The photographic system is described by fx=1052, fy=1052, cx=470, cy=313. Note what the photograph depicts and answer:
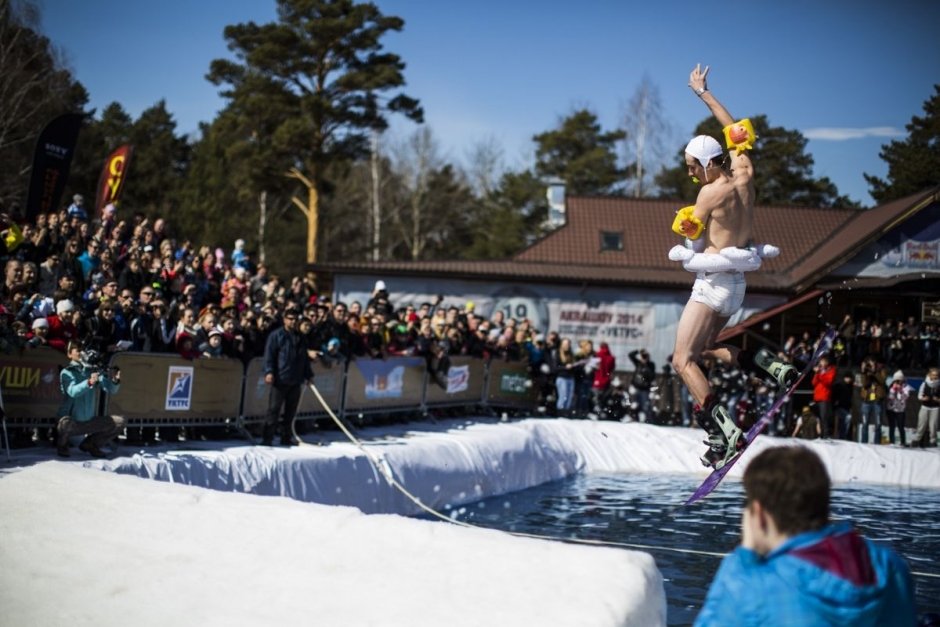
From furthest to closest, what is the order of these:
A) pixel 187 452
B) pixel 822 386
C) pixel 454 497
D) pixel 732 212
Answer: pixel 822 386
pixel 454 497
pixel 187 452
pixel 732 212

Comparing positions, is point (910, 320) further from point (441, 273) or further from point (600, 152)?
point (600, 152)

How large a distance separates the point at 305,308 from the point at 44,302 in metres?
4.34

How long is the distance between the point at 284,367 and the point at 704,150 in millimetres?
6875

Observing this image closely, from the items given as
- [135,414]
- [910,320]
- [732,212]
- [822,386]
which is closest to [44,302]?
[135,414]

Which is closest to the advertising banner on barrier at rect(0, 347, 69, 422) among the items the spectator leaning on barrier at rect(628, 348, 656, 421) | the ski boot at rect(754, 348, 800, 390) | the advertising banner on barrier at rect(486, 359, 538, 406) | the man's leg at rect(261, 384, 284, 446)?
the man's leg at rect(261, 384, 284, 446)

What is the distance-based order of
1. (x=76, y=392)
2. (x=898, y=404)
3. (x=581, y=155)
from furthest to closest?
(x=581, y=155)
(x=898, y=404)
(x=76, y=392)

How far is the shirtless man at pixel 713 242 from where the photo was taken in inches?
301

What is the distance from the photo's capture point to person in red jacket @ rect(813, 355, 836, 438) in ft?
67.4

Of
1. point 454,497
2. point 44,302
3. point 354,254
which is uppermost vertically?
point 354,254

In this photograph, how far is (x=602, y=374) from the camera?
21516mm

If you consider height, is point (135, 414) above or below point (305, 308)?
below

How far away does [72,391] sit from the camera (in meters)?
10.1

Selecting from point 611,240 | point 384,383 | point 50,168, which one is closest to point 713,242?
point 384,383

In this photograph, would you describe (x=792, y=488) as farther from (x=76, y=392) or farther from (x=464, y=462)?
(x=464, y=462)
